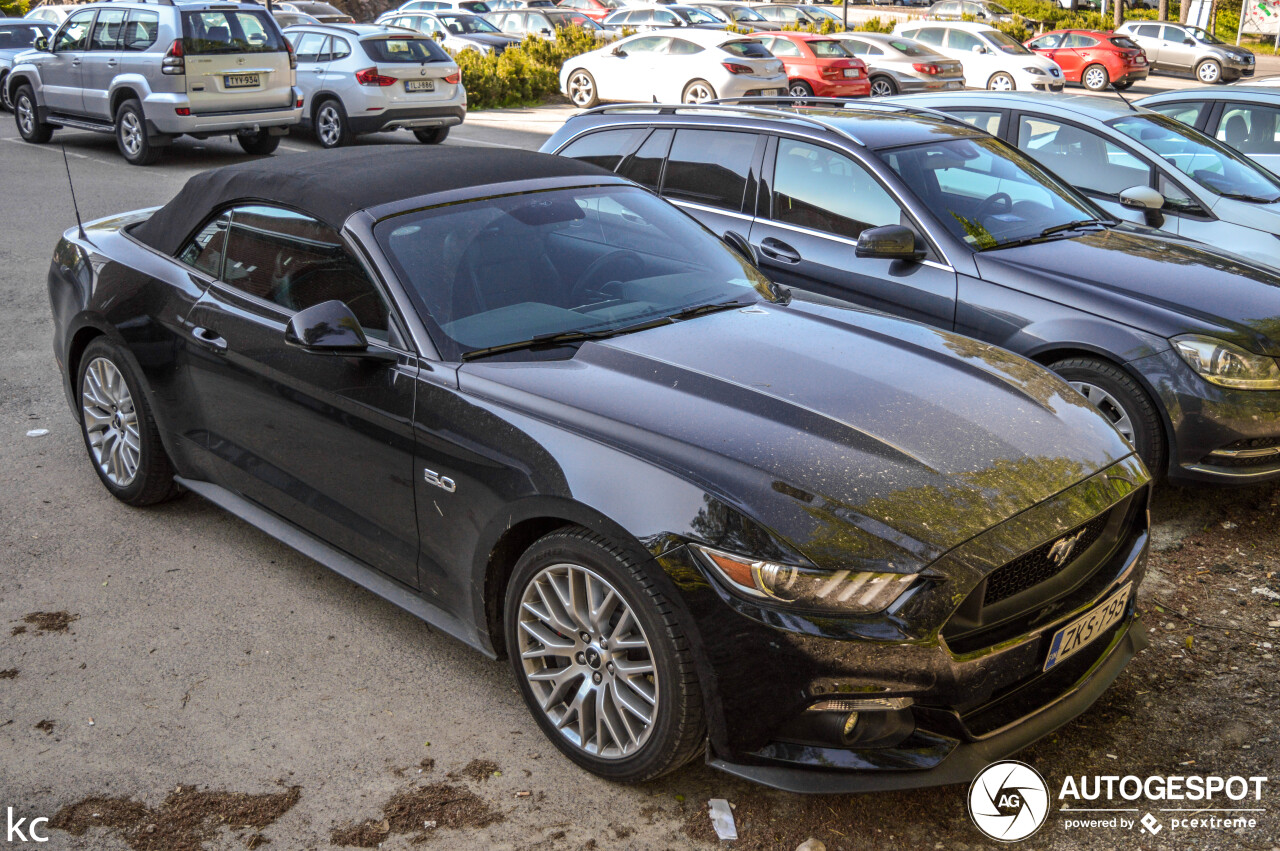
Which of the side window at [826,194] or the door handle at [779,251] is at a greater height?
the side window at [826,194]

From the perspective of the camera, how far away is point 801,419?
321cm

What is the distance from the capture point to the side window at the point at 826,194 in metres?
5.70

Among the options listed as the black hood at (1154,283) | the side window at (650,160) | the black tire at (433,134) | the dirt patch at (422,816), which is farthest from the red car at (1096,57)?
the dirt patch at (422,816)

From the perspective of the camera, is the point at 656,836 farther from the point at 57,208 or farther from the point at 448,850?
the point at 57,208

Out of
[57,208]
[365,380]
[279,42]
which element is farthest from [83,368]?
[279,42]

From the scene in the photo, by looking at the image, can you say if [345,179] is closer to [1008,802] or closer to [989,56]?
[1008,802]

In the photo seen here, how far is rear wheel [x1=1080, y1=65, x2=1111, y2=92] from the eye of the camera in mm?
29938

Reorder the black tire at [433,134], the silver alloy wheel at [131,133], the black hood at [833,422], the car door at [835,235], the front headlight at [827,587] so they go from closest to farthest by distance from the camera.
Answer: the front headlight at [827,587], the black hood at [833,422], the car door at [835,235], the silver alloy wheel at [131,133], the black tire at [433,134]

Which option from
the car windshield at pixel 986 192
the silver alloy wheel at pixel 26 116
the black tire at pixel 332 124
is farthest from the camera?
the silver alloy wheel at pixel 26 116

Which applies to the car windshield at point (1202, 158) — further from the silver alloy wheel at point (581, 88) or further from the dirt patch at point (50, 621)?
the silver alloy wheel at point (581, 88)

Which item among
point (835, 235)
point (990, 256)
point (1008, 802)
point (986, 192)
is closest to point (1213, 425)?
point (990, 256)

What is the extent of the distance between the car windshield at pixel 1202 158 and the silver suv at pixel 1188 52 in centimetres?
2818

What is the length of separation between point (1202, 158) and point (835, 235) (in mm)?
3393

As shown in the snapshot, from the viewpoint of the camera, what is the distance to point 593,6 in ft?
124
